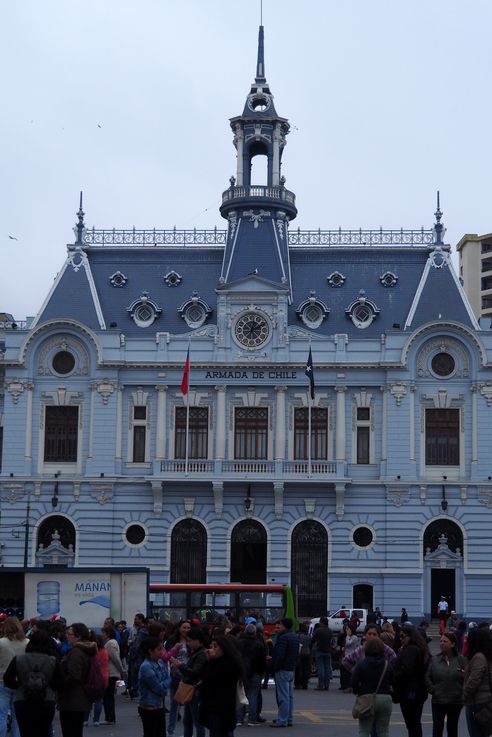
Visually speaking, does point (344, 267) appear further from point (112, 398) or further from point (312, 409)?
point (112, 398)

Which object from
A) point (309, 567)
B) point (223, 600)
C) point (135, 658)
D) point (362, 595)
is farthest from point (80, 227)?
point (135, 658)

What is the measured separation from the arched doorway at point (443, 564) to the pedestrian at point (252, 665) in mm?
35621

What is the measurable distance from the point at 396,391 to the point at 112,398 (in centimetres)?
1318

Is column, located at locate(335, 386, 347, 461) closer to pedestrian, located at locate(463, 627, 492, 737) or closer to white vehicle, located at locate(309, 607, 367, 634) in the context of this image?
white vehicle, located at locate(309, 607, 367, 634)

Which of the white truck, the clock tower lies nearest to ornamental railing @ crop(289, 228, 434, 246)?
the clock tower

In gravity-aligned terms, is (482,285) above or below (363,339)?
above

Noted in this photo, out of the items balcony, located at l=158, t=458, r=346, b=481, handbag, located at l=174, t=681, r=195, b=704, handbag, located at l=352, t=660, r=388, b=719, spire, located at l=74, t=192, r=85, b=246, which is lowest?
handbag, located at l=352, t=660, r=388, b=719

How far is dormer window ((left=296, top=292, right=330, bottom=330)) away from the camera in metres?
67.1

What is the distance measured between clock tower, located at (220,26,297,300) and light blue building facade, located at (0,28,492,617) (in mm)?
1159

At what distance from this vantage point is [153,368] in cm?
6612

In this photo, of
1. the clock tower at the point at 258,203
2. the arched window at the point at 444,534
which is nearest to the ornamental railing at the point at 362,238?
the clock tower at the point at 258,203

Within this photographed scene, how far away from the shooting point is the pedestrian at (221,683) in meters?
18.4

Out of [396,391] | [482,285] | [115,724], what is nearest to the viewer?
[115,724]

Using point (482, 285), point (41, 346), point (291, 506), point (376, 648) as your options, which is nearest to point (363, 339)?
point (291, 506)
